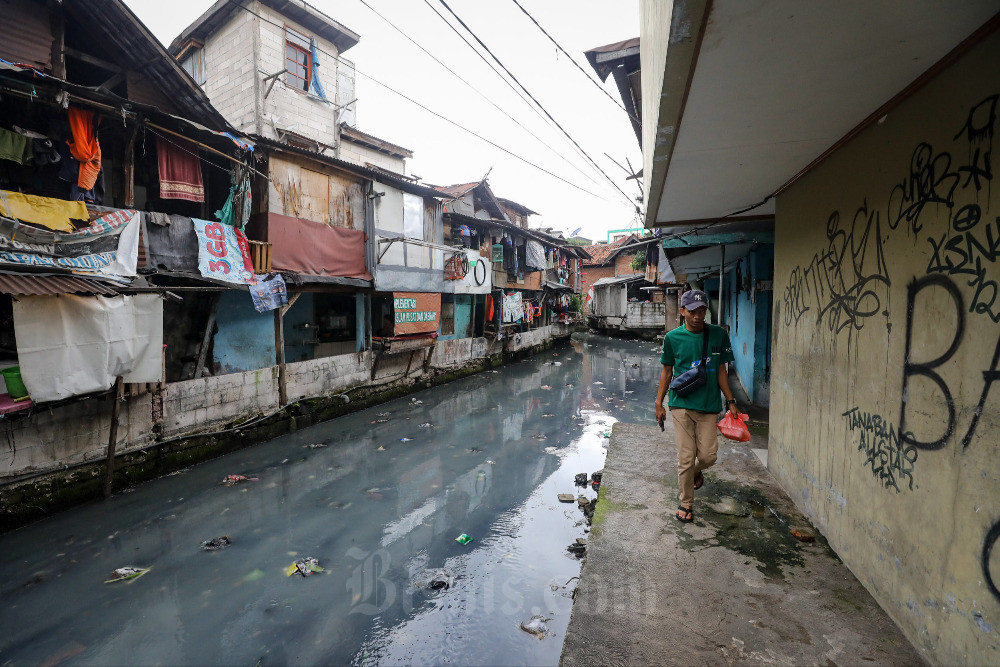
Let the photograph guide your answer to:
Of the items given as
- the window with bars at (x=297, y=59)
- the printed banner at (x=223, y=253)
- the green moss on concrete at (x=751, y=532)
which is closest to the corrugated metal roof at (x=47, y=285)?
the printed banner at (x=223, y=253)

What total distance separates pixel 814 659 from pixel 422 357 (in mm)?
13050

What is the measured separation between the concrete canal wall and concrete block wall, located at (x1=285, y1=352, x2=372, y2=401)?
25 millimetres

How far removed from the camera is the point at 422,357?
14.6 m

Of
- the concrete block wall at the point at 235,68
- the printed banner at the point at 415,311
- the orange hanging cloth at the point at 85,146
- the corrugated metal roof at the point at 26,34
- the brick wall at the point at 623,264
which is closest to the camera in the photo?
the corrugated metal roof at the point at 26,34

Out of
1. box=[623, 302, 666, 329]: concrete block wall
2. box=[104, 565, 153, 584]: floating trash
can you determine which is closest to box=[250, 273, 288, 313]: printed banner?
box=[104, 565, 153, 584]: floating trash

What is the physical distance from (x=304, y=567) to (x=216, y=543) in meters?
1.43

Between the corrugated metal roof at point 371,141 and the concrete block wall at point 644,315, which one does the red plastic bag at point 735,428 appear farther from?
the concrete block wall at point 644,315

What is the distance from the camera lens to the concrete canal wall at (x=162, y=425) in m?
6.00

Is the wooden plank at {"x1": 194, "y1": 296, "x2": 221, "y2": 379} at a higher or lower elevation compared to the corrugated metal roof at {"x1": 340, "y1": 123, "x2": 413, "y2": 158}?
lower

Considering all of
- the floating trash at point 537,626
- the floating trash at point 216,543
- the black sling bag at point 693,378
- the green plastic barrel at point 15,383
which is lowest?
the floating trash at point 216,543

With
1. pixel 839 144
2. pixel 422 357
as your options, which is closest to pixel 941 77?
pixel 839 144

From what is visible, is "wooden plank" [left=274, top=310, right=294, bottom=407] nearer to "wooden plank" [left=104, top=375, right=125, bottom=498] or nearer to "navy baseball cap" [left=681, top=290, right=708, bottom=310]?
"wooden plank" [left=104, top=375, right=125, bottom=498]

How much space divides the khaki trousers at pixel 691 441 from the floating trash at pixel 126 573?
5597mm

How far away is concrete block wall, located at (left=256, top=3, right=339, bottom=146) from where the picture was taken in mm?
13398
